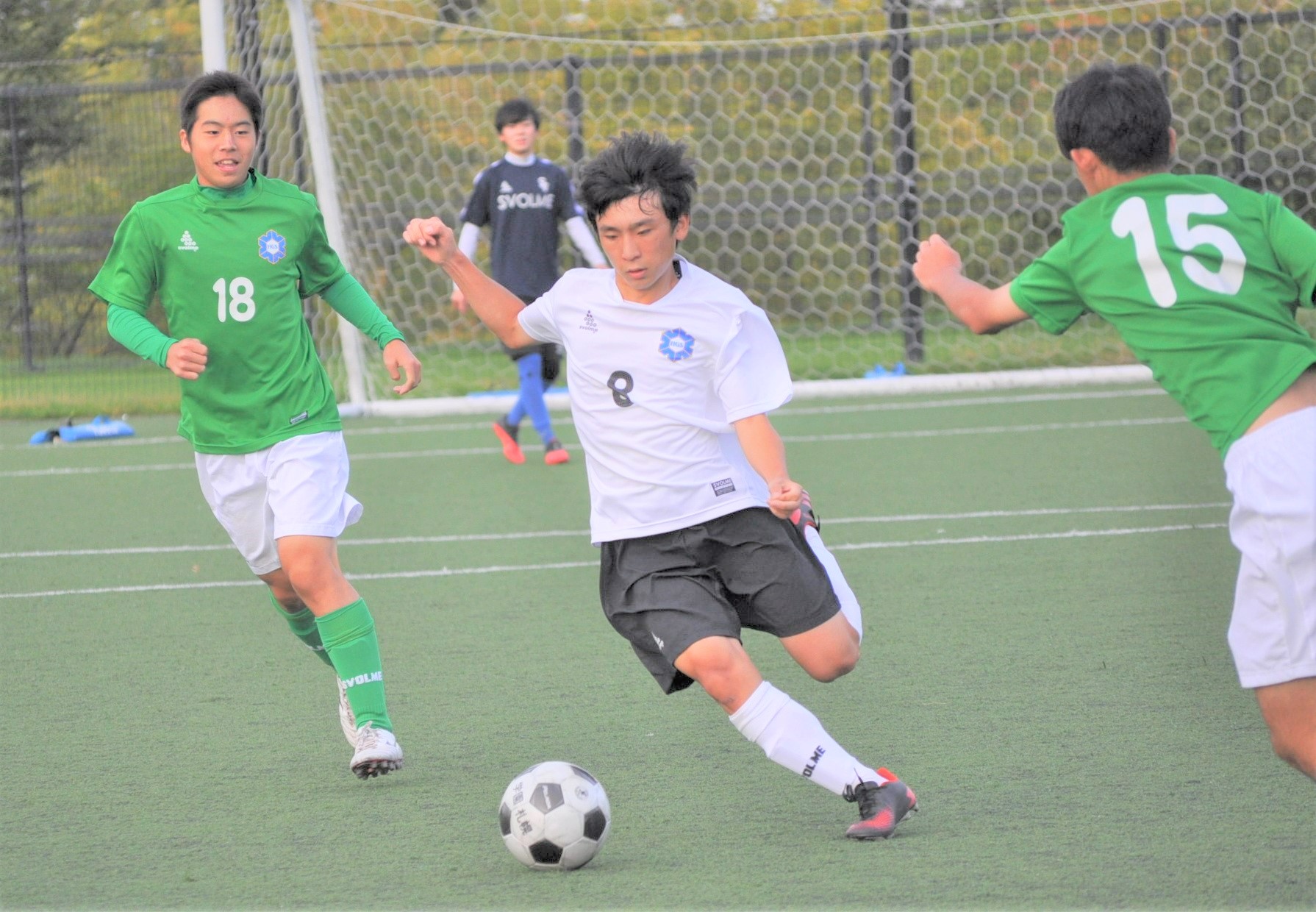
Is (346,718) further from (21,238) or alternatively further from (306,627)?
(21,238)

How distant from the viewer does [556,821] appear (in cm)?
326

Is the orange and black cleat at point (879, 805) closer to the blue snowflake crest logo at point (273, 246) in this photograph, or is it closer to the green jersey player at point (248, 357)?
the green jersey player at point (248, 357)

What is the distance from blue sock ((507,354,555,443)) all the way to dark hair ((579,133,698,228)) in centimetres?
555

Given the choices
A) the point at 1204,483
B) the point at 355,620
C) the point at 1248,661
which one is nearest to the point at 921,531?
the point at 1204,483

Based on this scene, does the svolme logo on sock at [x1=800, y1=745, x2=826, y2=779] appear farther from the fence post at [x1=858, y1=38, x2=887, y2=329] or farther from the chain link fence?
the fence post at [x1=858, y1=38, x2=887, y2=329]

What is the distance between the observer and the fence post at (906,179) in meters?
12.6

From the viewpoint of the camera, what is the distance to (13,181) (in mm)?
13562

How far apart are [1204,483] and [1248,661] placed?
16.5ft

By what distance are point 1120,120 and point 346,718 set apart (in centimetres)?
237

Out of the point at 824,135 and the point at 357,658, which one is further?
the point at 824,135

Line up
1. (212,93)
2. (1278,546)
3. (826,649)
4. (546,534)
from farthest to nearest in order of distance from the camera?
(546,534) → (212,93) → (826,649) → (1278,546)

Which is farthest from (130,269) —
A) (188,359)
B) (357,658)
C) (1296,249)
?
(1296,249)

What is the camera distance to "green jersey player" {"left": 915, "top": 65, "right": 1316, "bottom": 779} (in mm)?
2908

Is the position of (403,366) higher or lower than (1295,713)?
higher
